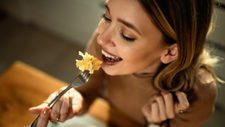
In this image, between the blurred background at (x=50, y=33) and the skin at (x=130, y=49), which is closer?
the skin at (x=130, y=49)

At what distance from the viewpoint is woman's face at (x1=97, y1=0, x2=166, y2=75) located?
2.22 ft

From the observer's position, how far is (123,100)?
47.3 inches

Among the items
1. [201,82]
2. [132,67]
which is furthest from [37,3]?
[201,82]

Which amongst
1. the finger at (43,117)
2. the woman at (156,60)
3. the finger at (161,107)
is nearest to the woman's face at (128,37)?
the woman at (156,60)

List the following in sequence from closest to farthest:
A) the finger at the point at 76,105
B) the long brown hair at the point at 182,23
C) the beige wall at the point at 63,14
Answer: the long brown hair at the point at 182,23 < the finger at the point at 76,105 < the beige wall at the point at 63,14

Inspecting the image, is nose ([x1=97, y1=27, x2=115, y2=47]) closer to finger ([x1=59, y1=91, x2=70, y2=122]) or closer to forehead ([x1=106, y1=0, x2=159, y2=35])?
forehead ([x1=106, y1=0, x2=159, y2=35])

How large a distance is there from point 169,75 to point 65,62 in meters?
1.60

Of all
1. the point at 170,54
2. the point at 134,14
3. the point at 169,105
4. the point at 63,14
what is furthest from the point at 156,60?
the point at 63,14

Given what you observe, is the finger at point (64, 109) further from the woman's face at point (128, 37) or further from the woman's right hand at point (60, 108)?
the woman's face at point (128, 37)

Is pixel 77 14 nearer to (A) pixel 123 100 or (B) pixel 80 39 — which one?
(B) pixel 80 39

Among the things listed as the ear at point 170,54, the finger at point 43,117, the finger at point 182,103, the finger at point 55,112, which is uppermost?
the finger at point 43,117

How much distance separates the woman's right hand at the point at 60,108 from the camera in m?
0.70

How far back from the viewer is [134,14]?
2.20 ft

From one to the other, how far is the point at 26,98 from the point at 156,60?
2.34 ft
